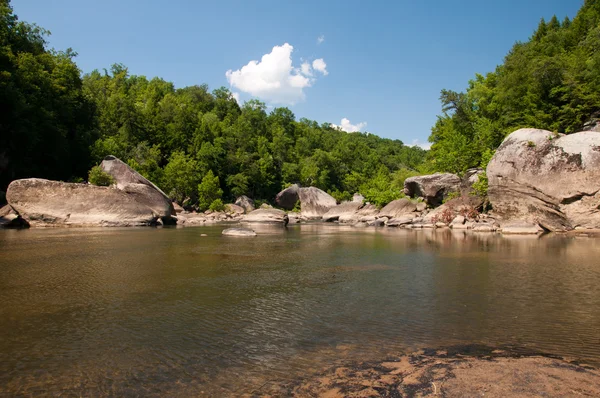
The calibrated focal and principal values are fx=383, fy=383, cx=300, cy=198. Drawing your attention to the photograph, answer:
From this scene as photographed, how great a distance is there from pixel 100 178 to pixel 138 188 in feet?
13.6

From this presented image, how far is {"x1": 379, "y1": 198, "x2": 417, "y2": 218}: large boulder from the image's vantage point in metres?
42.6

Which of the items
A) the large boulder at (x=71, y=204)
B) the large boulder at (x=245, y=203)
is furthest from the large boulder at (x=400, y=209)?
the large boulder at (x=245, y=203)

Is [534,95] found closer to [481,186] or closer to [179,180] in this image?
[481,186]

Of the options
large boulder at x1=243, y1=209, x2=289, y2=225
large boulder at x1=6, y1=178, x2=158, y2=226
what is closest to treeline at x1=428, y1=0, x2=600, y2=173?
large boulder at x1=243, y1=209, x2=289, y2=225

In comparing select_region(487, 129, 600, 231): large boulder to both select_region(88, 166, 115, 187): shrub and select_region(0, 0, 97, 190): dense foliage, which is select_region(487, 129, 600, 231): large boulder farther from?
select_region(0, 0, 97, 190): dense foliage

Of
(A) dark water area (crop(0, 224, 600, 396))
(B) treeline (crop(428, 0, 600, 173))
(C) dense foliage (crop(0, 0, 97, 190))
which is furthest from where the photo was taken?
(C) dense foliage (crop(0, 0, 97, 190))

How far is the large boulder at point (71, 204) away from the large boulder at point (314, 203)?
3125cm

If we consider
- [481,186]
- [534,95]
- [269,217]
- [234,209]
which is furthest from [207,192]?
[534,95]

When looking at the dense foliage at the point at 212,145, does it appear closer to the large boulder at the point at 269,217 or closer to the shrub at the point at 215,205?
the shrub at the point at 215,205

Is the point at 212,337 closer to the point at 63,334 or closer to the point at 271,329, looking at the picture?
the point at 271,329

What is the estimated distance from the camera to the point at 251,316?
7.27 meters

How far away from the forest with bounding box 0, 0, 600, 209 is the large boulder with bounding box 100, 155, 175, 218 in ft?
21.5

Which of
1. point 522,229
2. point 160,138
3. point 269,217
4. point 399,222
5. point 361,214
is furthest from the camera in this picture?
point 160,138

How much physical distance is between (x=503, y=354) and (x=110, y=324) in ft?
20.5
